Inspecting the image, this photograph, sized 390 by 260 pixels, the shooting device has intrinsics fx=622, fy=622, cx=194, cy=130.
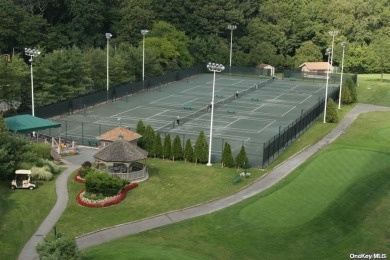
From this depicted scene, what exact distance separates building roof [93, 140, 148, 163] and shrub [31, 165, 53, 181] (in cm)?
370

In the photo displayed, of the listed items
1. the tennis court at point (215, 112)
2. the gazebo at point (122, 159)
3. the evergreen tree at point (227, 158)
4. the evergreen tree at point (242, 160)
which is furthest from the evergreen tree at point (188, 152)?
the gazebo at point (122, 159)

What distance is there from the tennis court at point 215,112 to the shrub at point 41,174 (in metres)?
11.7

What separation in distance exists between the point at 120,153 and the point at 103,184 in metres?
4.54

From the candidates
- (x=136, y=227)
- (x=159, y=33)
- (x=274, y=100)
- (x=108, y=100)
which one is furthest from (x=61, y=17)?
(x=136, y=227)

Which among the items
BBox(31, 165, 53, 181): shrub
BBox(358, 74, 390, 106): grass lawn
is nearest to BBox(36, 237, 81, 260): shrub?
BBox(31, 165, 53, 181): shrub

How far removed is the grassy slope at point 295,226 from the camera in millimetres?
32656

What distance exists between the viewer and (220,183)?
45.0 meters

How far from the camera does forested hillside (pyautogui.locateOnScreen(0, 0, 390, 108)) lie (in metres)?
95.2

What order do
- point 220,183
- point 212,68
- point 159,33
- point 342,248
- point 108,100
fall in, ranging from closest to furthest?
point 342,248 < point 220,183 < point 212,68 < point 108,100 < point 159,33

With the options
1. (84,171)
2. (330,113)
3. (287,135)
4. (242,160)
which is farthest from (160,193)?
(330,113)

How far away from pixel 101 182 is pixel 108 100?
129 feet

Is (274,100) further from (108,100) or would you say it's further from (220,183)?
(220,183)

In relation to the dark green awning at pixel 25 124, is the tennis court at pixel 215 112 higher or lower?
lower

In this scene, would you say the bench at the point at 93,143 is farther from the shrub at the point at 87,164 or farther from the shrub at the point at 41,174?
the shrub at the point at 41,174
